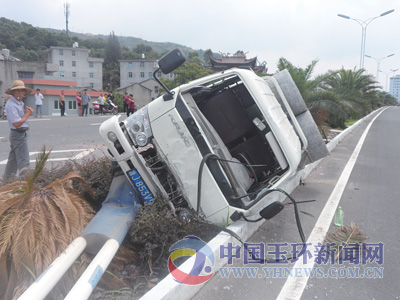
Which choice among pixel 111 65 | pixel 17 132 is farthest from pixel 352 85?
pixel 111 65

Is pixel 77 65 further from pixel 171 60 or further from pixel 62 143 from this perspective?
pixel 171 60

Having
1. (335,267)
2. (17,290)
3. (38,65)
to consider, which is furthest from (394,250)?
(38,65)

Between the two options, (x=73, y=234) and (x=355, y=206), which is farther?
(x=355, y=206)

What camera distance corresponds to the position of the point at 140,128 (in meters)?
3.98

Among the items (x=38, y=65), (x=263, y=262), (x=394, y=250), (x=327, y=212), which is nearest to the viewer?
(x=263, y=262)

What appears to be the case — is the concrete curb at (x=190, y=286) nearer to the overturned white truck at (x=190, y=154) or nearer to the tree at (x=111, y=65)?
the overturned white truck at (x=190, y=154)

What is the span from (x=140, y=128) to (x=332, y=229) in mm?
2769

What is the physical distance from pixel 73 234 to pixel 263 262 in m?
1.93

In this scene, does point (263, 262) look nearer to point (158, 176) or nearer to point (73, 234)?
point (158, 176)

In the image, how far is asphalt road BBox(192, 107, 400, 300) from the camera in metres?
3.18

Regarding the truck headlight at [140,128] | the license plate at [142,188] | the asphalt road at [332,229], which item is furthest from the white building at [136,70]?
the license plate at [142,188]

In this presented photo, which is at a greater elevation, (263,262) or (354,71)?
(354,71)

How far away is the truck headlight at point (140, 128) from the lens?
3930 mm

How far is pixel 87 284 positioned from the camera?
8.41 ft
